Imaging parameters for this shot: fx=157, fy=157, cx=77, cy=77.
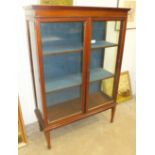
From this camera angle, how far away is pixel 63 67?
194 cm

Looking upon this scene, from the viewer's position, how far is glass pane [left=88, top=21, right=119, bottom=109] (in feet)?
6.24

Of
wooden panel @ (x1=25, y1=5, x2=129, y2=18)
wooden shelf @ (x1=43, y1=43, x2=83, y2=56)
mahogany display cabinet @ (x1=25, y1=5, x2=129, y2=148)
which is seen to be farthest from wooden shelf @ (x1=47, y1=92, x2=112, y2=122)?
wooden panel @ (x1=25, y1=5, x2=129, y2=18)

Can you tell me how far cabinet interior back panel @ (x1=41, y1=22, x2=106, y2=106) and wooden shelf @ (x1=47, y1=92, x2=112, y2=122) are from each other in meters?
0.07

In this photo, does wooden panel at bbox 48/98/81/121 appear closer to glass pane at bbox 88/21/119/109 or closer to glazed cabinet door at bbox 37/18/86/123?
glazed cabinet door at bbox 37/18/86/123

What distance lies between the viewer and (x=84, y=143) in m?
1.94

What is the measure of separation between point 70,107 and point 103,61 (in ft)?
2.54

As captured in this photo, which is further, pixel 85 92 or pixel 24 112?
pixel 24 112

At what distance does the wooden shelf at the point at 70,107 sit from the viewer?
186 centimetres

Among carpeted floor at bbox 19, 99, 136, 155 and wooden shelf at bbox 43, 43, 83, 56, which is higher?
wooden shelf at bbox 43, 43, 83, 56

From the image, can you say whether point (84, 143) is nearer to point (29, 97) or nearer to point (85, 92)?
point (85, 92)

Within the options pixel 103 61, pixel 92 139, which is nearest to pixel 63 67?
pixel 103 61

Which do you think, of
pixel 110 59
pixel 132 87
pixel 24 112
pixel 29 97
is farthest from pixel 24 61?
pixel 132 87

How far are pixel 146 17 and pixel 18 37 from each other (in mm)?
1421

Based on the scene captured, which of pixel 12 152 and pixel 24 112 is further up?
pixel 12 152
